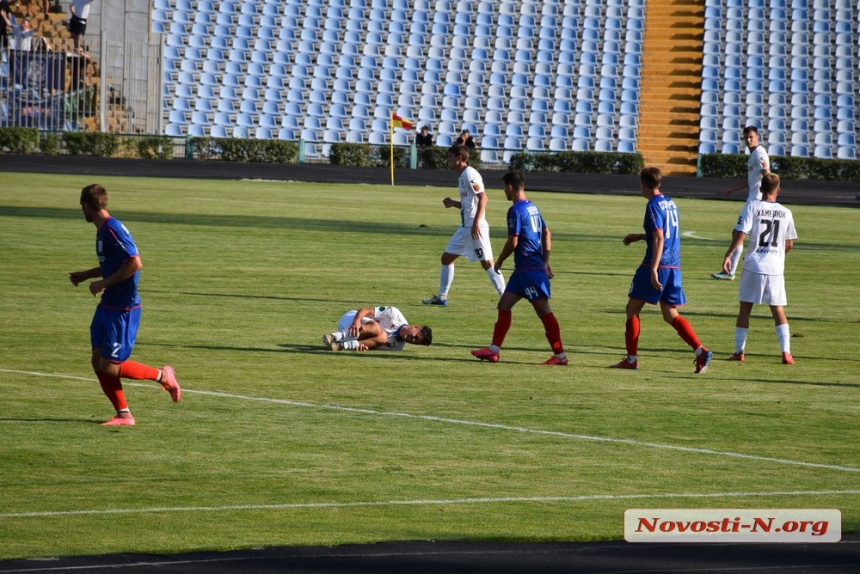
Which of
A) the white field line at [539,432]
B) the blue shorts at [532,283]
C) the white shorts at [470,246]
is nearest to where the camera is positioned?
the white field line at [539,432]

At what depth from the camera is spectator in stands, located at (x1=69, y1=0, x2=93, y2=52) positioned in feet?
166

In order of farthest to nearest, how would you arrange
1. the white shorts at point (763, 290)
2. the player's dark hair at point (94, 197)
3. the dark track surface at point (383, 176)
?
the dark track surface at point (383, 176) < the white shorts at point (763, 290) < the player's dark hair at point (94, 197)

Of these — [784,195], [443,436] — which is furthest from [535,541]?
[784,195]

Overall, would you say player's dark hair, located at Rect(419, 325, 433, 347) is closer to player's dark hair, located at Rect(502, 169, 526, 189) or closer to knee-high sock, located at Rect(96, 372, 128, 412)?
player's dark hair, located at Rect(502, 169, 526, 189)

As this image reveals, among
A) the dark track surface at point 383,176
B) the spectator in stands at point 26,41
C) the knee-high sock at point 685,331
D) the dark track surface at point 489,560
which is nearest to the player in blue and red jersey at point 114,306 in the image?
the dark track surface at point 489,560

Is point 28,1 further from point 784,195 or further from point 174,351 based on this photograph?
point 174,351

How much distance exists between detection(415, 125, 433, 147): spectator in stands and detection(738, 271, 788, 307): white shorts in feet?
130

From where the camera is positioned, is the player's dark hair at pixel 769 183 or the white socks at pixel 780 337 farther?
the white socks at pixel 780 337

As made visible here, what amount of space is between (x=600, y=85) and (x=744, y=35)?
7408 mm

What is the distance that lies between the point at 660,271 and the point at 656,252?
304mm

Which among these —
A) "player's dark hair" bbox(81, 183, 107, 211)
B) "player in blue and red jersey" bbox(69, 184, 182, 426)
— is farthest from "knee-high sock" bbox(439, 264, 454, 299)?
"player's dark hair" bbox(81, 183, 107, 211)

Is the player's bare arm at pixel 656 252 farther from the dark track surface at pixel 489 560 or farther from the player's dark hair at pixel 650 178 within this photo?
the dark track surface at pixel 489 560

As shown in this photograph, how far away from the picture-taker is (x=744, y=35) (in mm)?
60188

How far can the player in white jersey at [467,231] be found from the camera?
1719cm
